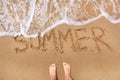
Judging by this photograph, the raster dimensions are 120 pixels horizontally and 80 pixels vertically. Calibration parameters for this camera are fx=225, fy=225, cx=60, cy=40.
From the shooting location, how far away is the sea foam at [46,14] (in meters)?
1.48

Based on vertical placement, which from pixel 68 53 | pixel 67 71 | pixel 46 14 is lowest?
pixel 67 71

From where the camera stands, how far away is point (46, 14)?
1543mm

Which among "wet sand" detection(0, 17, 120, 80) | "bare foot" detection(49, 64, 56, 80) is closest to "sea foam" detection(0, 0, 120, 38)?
"wet sand" detection(0, 17, 120, 80)

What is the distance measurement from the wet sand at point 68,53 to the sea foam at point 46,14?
0.04 metres

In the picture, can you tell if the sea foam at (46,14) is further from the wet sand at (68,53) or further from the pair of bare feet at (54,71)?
the pair of bare feet at (54,71)

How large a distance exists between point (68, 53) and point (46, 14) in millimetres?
310

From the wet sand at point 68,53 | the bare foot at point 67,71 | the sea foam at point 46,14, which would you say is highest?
the sea foam at point 46,14

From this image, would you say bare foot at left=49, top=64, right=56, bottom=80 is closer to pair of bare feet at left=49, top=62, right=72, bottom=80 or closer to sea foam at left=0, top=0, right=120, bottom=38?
pair of bare feet at left=49, top=62, right=72, bottom=80

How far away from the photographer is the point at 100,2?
4.90 ft

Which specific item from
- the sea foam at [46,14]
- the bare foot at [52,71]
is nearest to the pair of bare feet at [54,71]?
the bare foot at [52,71]

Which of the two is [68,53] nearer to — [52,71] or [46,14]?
[52,71]

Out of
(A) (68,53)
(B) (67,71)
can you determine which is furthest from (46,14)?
(B) (67,71)

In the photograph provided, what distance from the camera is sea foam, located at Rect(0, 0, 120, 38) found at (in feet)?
4.86

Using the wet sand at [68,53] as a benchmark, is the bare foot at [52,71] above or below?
below
